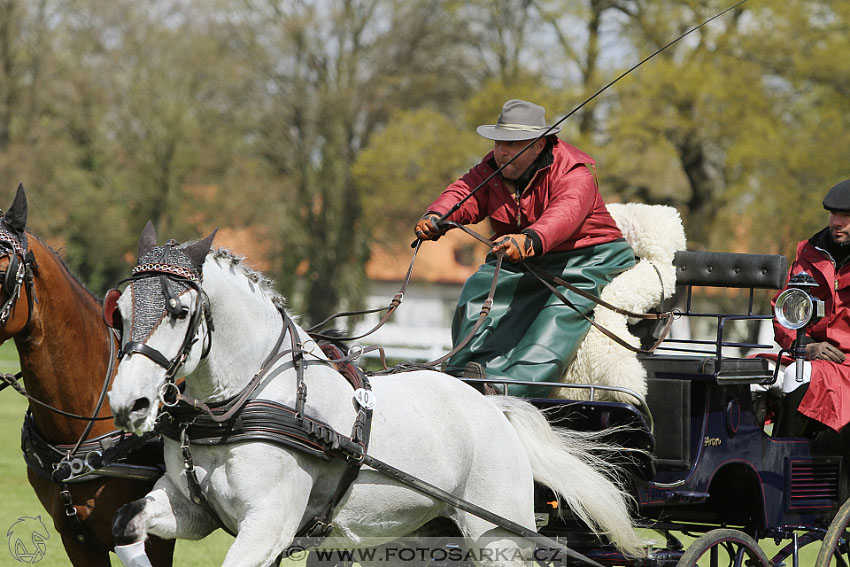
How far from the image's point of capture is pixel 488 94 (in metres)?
20.5

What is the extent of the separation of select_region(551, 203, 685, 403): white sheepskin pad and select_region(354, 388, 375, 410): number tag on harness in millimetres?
1370

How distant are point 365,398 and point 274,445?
1.32 ft

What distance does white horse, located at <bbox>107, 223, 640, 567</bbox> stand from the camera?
3.13 meters

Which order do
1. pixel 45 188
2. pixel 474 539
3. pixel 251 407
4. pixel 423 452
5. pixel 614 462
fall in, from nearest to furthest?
pixel 251 407 → pixel 423 452 → pixel 474 539 → pixel 614 462 → pixel 45 188

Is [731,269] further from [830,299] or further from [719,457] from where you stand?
[719,457]

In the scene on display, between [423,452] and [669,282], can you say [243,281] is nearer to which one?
[423,452]

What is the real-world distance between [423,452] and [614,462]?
129 cm

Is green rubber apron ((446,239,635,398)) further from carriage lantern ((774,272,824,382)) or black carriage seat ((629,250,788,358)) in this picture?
carriage lantern ((774,272,824,382))

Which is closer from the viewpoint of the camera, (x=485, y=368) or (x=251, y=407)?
(x=251, y=407)

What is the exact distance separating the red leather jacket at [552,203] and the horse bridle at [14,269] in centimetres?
176

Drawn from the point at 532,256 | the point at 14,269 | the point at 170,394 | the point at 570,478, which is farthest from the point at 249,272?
the point at 570,478

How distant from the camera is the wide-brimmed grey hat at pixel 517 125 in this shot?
4695mm

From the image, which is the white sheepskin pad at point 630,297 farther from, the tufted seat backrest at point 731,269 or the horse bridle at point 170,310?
the horse bridle at point 170,310

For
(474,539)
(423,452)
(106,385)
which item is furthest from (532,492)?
(106,385)
